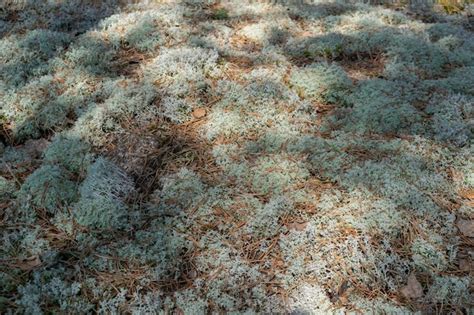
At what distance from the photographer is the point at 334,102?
517 cm

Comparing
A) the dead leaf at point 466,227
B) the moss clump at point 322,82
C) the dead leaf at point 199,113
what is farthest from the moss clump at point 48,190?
the dead leaf at point 466,227

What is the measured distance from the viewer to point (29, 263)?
11.8 ft

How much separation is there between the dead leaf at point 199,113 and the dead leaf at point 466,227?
9.40ft

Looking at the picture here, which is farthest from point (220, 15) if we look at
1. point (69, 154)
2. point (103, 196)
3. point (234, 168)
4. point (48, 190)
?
point (48, 190)

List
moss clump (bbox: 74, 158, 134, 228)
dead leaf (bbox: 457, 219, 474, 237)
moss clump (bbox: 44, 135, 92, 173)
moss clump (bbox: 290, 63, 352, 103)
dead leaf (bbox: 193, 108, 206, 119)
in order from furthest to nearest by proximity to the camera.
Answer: moss clump (bbox: 290, 63, 352, 103) → dead leaf (bbox: 193, 108, 206, 119) → moss clump (bbox: 44, 135, 92, 173) → moss clump (bbox: 74, 158, 134, 228) → dead leaf (bbox: 457, 219, 474, 237)

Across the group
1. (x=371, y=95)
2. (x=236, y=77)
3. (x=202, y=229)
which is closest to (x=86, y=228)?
(x=202, y=229)

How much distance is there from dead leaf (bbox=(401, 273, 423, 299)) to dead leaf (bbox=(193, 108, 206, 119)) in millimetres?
2772

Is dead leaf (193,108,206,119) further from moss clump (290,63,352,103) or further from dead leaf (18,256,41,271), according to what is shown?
dead leaf (18,256,41,271)

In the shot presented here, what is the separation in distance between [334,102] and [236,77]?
1268 millimetres

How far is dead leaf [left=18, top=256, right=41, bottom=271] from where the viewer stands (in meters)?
3.58

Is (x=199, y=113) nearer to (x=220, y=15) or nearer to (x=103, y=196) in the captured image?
(x=103, y=196)

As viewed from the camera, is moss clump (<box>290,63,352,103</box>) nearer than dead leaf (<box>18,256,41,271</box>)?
No

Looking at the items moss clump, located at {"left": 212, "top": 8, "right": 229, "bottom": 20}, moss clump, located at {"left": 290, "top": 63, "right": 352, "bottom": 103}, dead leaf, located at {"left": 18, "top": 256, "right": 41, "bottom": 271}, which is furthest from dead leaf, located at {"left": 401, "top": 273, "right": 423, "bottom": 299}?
moss clump, located at {"left": 212, "top": 8, "right": 229, "bottom": 20}

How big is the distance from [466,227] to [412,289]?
0.85m
